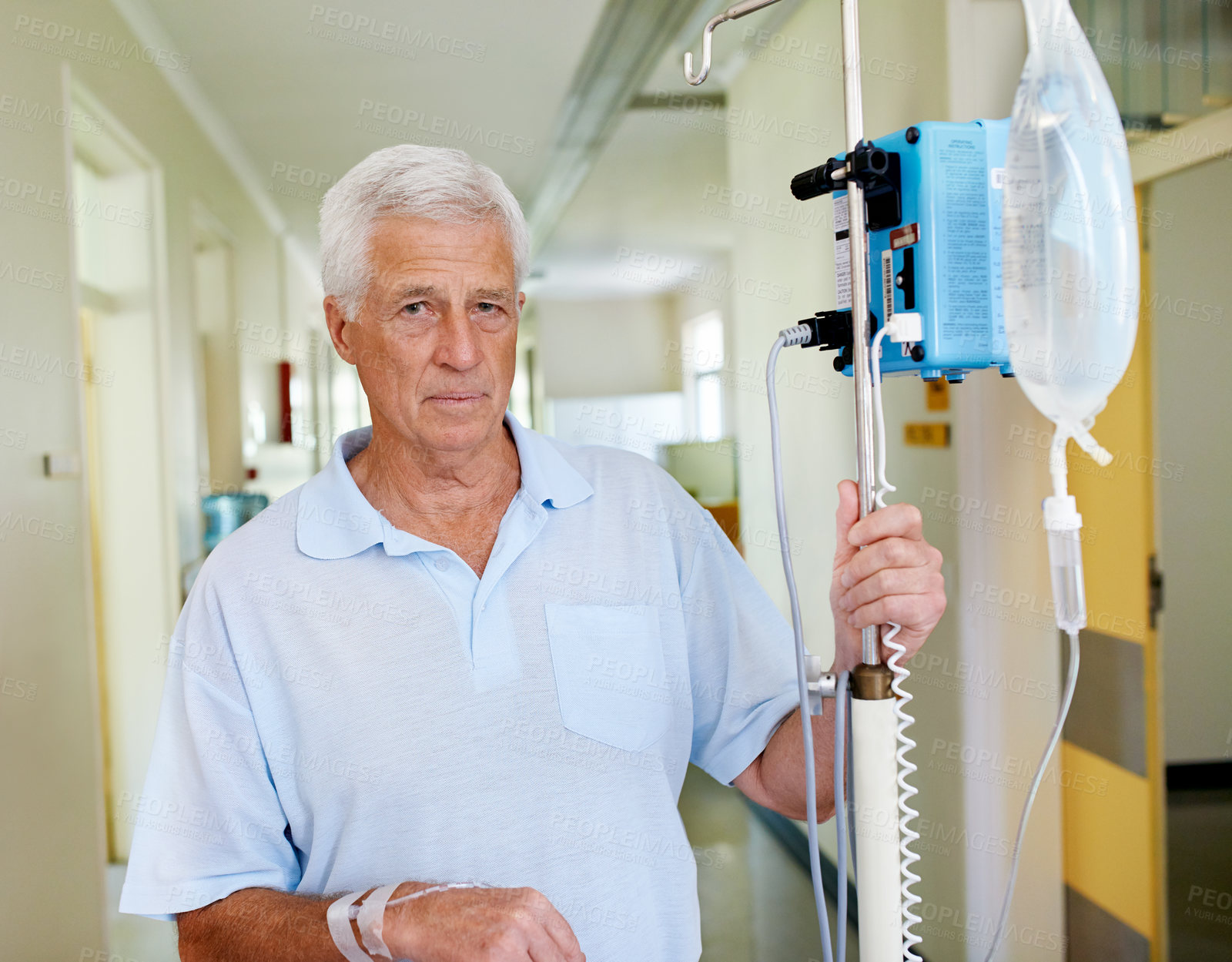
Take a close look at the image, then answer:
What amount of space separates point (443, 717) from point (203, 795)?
0.27 meters

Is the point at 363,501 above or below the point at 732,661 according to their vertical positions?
above

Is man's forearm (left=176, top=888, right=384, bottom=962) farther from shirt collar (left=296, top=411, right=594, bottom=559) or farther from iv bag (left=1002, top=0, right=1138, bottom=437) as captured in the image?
iv bag (left=1002, top=0, right=1138, bottom=437)

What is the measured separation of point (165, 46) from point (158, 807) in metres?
3.45

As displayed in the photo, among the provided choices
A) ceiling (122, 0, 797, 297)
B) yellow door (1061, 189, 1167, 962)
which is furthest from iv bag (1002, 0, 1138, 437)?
ceiling (122, 0, 797, 297)

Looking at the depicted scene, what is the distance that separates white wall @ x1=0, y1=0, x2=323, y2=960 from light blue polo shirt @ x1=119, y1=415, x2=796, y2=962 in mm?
1366

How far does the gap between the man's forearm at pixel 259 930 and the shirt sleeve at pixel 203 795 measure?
0.02 metres

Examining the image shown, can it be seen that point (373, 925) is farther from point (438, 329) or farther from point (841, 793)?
point (438, 329)

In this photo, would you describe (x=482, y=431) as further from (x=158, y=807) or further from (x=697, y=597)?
(x=158, y=807)

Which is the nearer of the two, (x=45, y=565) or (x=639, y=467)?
(x=639, y=467)

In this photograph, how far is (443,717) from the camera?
108 centimetres

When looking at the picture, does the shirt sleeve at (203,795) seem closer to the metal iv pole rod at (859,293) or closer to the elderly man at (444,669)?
the elderly man at (444,669)

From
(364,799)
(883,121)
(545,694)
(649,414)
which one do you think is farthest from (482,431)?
(649,414)

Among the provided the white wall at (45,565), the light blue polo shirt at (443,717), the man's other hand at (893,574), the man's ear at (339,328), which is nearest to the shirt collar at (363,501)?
the light blue polo shirt at (443,717)

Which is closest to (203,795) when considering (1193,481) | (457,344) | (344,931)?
(344,931)
